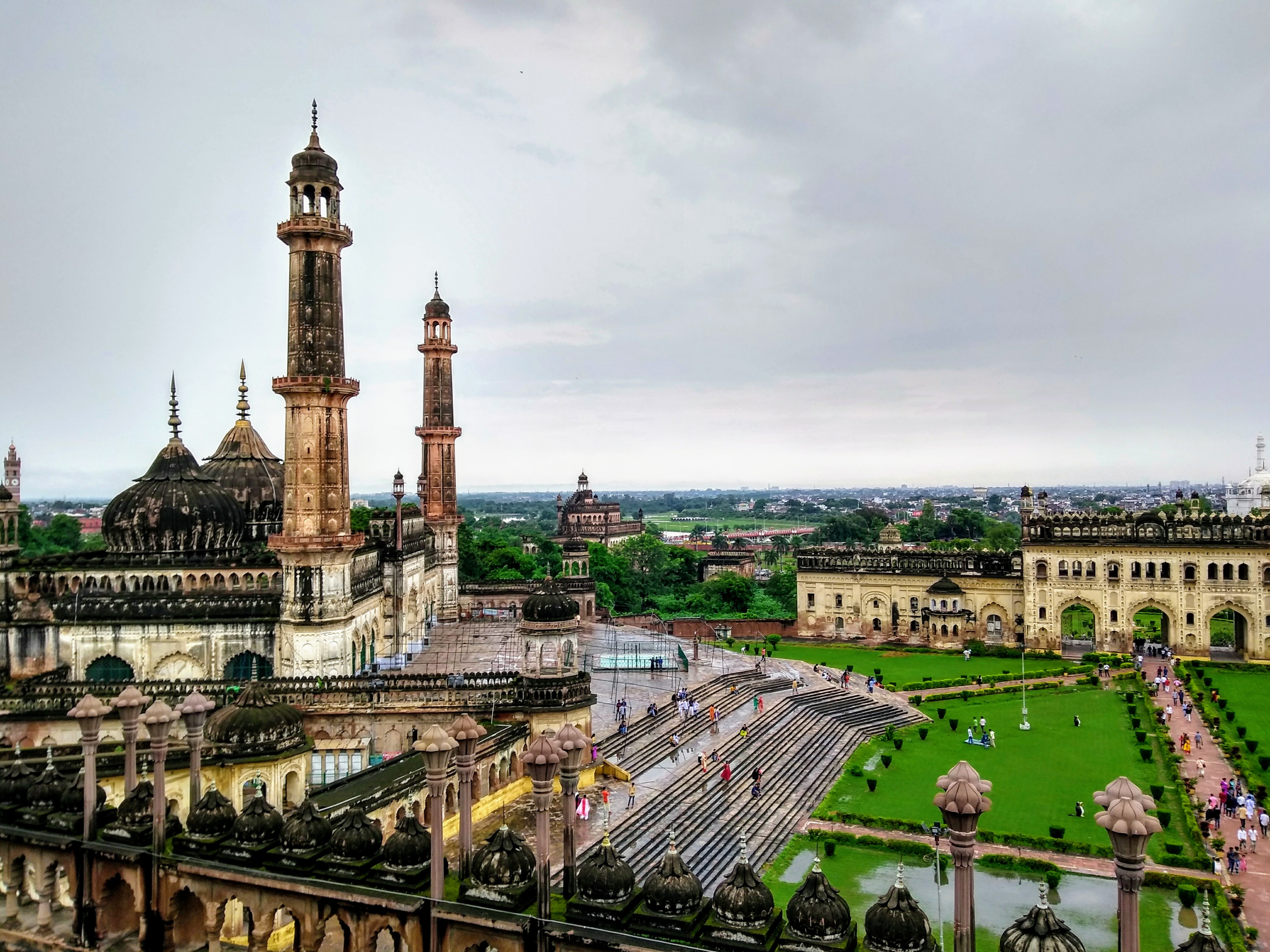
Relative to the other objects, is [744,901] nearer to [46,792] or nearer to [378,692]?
[46,792]

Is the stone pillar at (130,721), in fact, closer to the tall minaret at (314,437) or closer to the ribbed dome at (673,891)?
the ribbed dome at (673,891)

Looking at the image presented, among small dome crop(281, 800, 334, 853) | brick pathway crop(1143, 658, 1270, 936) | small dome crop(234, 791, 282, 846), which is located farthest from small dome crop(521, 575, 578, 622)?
brick pathway crop(1143, 658, 1270, 936)

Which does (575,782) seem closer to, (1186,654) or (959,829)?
(959,829)

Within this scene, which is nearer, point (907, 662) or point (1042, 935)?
point (1042, 935)

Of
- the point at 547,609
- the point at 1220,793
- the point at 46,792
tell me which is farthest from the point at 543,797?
the point at 1220,793

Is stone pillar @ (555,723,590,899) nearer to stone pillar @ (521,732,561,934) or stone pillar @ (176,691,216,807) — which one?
stone pillar @ (521,732,561,934)

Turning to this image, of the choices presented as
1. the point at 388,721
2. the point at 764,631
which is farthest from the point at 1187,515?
the point at 388,721

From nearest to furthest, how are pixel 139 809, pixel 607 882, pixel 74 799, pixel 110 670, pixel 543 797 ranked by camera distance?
pixel 607 882, pixel 543 797, pixel 139 809, pixel 74 799, pixel 110 670

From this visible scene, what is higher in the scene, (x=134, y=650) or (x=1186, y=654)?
(x=134, y=650)
